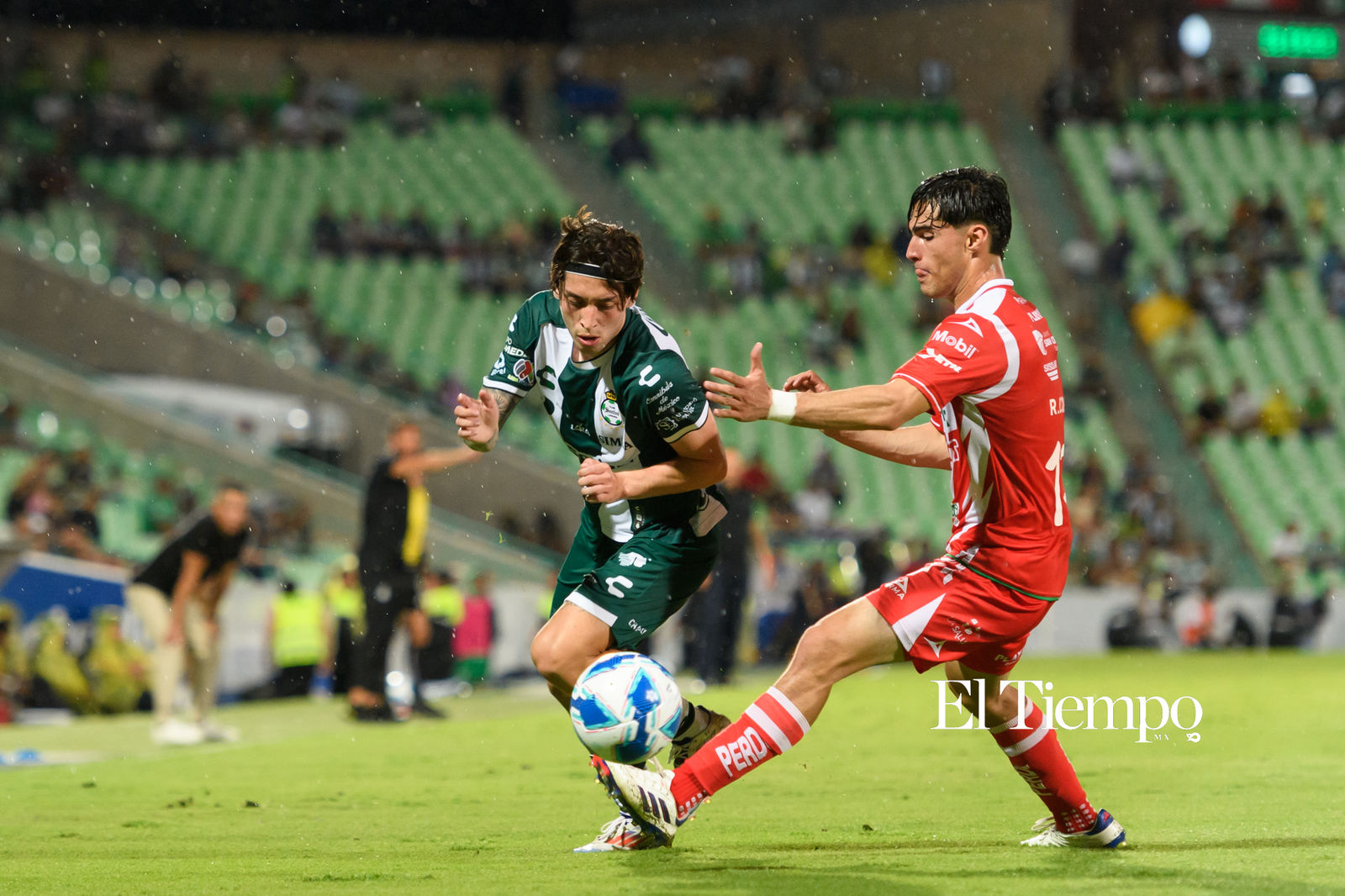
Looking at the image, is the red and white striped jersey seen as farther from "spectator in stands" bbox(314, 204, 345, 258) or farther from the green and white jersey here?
"spectator in stands" bbox(314, 204, 345, 258)

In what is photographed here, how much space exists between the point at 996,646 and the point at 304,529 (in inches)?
542

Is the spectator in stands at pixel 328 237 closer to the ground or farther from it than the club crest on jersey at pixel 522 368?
farther from it

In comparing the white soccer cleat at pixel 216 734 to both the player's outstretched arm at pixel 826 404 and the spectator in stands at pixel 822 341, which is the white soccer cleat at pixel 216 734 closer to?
the player's outstretched arm at pixel 826 404

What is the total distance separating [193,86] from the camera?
26.8 meters

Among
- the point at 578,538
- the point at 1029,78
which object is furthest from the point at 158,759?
the point at 1029,78

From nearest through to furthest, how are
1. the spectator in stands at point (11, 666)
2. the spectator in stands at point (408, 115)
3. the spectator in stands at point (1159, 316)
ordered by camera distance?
the spectator in stands at point (11, 666)
the spectator in stands at point (1159, 316)
the spectator in stands at point (408, 115)

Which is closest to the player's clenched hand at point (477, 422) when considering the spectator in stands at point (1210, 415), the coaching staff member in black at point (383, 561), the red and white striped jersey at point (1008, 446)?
the red and white striped jersey at point (1008, 446)

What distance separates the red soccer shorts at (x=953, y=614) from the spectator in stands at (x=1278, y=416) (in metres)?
21.1

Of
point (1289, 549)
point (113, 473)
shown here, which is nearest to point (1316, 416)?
point (1289, 549)

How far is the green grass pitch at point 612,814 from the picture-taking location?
5.44 meters

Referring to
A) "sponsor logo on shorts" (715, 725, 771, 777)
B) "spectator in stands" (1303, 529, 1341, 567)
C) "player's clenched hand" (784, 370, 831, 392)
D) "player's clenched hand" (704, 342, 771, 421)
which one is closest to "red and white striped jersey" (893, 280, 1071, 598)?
"player's clenched hand" (784, 370, 831, 392)

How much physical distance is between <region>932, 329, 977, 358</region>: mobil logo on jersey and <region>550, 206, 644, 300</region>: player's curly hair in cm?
116

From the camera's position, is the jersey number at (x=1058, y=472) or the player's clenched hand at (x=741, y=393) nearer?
the player's clenched hand at (x=741, y=393)

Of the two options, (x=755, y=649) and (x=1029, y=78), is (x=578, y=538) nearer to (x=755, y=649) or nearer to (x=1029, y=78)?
(x=755, y=649)
